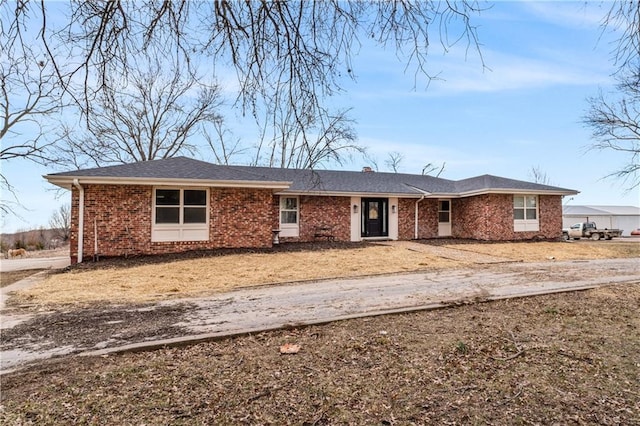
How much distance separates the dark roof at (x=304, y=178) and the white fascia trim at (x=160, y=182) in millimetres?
40

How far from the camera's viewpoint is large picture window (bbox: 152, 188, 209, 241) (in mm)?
12383

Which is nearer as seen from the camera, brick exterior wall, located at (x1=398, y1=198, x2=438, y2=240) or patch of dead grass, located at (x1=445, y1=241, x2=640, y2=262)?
→ patch of dead grass, located at (x1=445, y1=241, x2=640, y2=262)

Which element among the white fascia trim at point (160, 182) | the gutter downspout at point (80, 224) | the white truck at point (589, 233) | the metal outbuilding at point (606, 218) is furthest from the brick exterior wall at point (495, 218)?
the metal outbuilding at point (606, 218)

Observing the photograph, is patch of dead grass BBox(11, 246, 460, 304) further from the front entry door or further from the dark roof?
the front entry door

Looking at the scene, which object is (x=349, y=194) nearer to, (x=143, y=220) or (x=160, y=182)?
(x=160, y=182)

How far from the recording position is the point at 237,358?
3.50m

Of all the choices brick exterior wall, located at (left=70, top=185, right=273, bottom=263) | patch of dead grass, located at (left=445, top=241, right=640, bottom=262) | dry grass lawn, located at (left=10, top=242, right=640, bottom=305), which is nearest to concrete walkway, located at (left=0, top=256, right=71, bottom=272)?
brick exterior wall, located at (left=70, top=185, right=273, bottom=263)

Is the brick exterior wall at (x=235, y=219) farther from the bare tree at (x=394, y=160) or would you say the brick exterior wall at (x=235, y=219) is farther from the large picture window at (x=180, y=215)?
the bare tree at (x=394, y=160)

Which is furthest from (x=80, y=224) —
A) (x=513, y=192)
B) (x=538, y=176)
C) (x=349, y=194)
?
(x=538, y=176)

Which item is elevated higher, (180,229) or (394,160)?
(394,160)

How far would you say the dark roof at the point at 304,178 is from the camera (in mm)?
11930

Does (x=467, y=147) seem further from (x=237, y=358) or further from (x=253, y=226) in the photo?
(x=237, y=358)

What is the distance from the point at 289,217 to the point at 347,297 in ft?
34.2

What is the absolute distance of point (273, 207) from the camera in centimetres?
1605
